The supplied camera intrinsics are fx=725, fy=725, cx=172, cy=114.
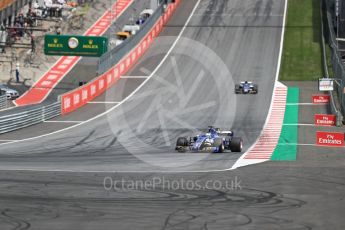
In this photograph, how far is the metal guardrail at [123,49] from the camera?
164ft

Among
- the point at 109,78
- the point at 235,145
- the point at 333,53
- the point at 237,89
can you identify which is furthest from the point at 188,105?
the point at 333,53

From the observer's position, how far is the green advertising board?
50.4 m

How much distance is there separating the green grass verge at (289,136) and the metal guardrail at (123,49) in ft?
41.6

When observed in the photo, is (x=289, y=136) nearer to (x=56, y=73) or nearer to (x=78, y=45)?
(x=78, y=45)

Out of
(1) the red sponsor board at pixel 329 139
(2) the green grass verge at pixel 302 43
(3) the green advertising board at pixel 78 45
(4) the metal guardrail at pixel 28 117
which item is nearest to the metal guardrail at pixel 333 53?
(2) the green grass verge at pixel 302 43

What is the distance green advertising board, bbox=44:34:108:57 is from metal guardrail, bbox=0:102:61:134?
417 inches

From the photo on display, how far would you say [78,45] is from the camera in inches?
1991

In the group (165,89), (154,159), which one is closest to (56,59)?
(165,89)

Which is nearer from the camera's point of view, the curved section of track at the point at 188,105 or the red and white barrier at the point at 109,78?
the curved section of track at the point at 188,105

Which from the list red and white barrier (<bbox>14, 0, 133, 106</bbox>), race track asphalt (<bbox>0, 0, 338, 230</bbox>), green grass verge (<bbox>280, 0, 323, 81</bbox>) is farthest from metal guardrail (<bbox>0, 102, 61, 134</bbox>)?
green grass verge (<bbox>280, 0, 323, 81</bbox>)

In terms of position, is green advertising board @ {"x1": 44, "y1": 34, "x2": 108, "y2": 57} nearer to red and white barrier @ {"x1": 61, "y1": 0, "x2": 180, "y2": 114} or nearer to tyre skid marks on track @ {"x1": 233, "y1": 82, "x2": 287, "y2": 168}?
red and white barrier @ {"x1": 61, "y1": 0, "x2": 180, "y2": 114}

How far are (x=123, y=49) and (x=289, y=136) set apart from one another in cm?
2292

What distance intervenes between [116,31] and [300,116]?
93.7 feet

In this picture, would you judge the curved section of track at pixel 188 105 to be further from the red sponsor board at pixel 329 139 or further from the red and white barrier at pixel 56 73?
the red and white barrier at pixel 56 73
